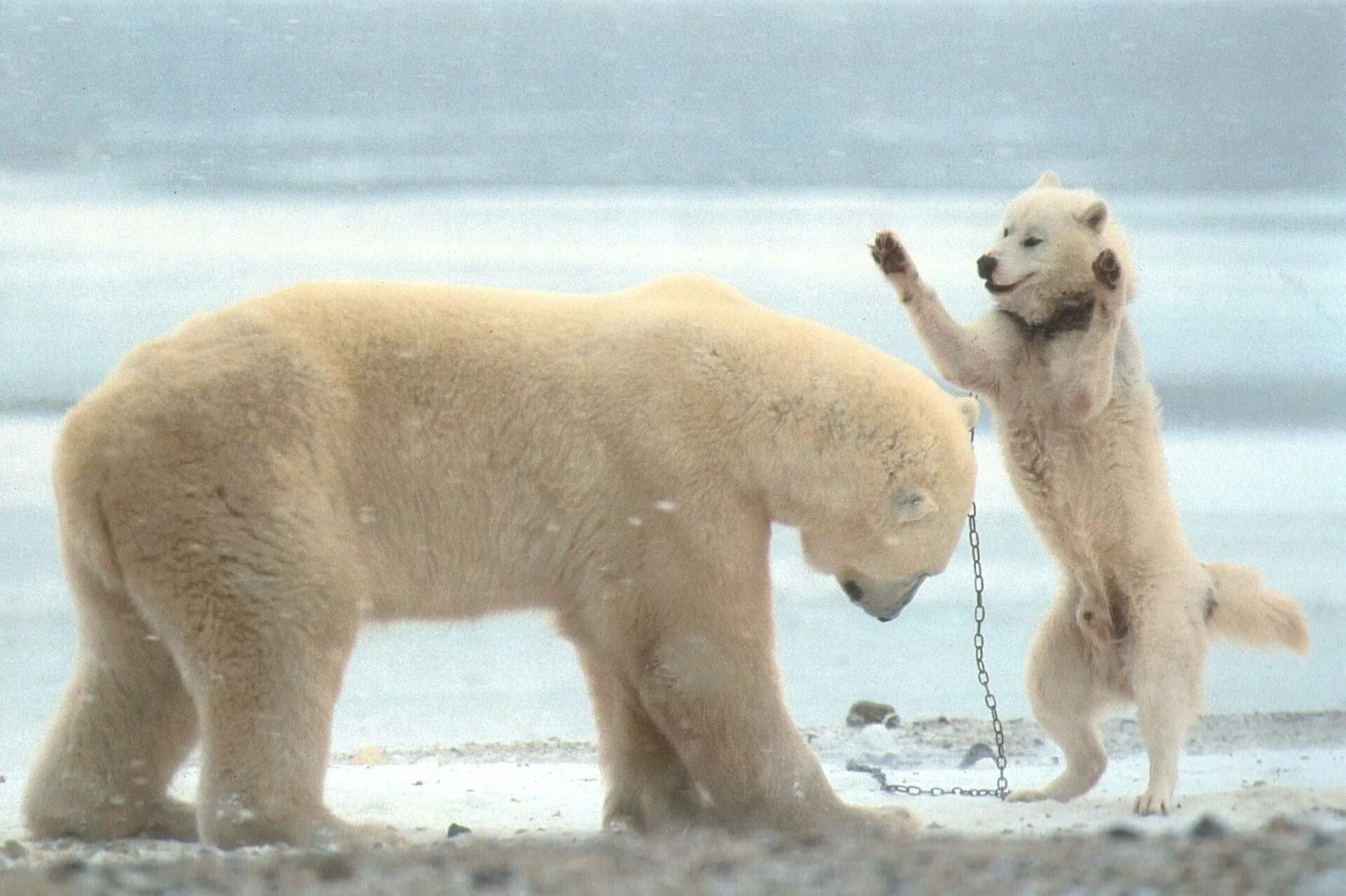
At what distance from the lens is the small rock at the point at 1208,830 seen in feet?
11.2

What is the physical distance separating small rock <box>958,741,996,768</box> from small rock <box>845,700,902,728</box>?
1.09 feet

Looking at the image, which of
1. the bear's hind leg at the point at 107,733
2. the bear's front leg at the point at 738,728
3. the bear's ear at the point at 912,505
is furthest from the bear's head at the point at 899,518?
the bear's hind leg at the point at 107,733

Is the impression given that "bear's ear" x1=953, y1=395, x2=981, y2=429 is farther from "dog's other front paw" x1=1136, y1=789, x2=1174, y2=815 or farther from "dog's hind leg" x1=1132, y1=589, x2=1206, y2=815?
"dog's other front paw" x1=1136, y1=789, x2=1174, y2=815

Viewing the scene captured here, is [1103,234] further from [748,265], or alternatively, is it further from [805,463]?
[748,265]

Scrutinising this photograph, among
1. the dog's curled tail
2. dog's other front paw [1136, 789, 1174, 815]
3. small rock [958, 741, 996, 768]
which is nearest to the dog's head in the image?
the dog's curled tail

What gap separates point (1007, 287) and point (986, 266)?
4.7 inches

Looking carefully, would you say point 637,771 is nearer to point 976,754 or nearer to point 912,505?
point 912,505

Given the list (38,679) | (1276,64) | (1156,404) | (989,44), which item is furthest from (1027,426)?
(989,44)

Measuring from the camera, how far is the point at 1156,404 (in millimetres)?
5492

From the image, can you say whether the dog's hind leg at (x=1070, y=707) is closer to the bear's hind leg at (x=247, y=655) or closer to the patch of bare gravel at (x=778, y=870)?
the patch of bare gravel at (x=778, y=870)

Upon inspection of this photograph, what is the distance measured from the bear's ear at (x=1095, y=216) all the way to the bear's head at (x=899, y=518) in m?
0.76

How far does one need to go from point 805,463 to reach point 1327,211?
505 inches

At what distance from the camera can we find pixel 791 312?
36.6ft

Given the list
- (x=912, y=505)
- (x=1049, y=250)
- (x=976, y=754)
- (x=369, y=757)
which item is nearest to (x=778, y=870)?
(x=912, y=505)
